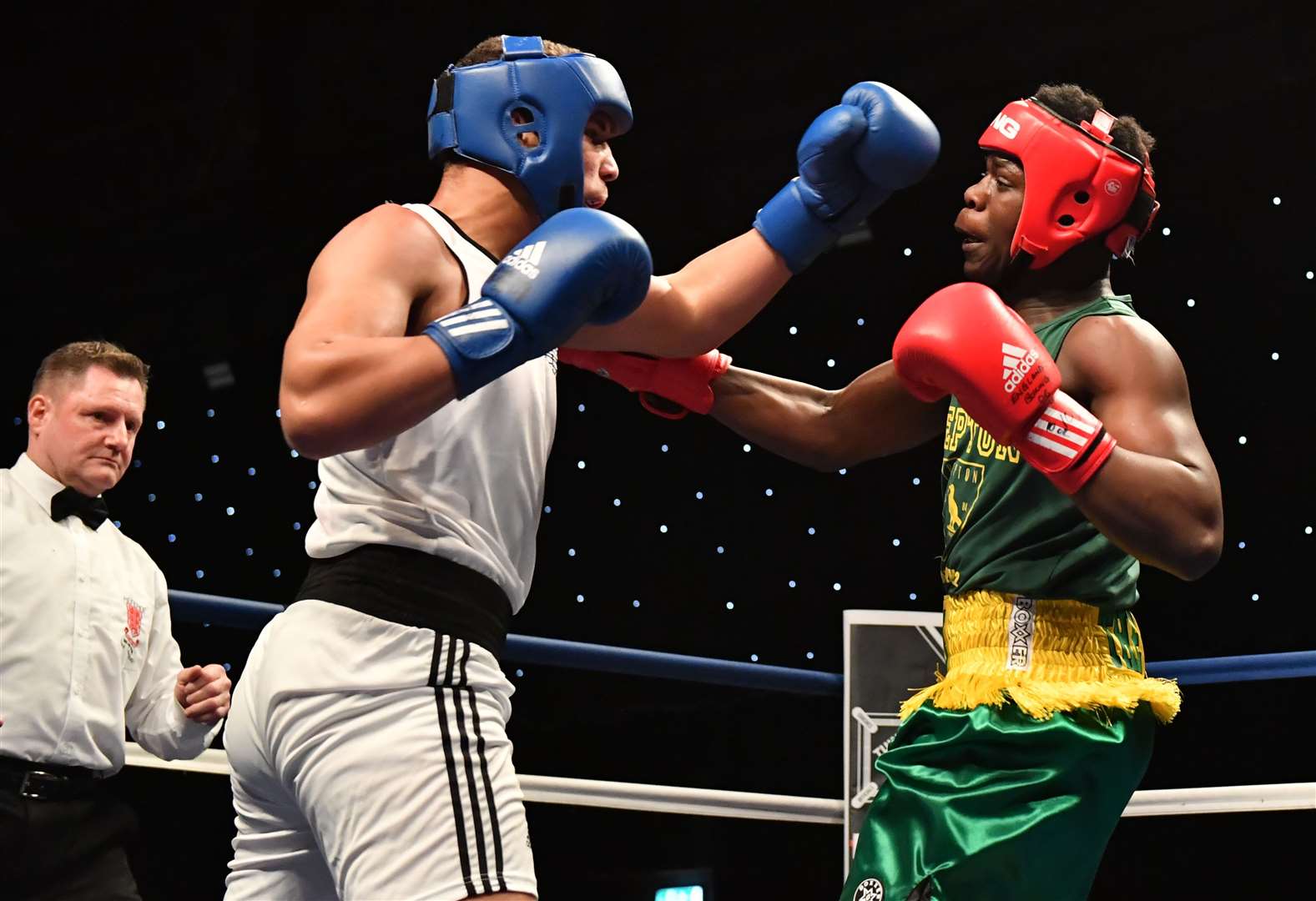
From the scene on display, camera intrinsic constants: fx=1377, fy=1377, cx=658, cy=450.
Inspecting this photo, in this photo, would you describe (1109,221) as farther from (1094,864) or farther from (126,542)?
(126,542)

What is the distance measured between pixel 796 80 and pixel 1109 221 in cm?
267

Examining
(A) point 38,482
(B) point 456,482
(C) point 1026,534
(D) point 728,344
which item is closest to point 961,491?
(C) point 1026,534

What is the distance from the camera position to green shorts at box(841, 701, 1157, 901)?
168 centimetres

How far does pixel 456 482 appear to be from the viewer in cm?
149

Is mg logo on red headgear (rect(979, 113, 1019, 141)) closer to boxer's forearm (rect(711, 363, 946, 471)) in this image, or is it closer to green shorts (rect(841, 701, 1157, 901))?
boxer's forearm (rect(711, 363, 946, 471))

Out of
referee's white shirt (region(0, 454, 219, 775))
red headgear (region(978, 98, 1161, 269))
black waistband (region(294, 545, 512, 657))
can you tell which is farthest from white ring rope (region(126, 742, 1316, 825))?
red headgear (region(978, 98, 1161, 269))

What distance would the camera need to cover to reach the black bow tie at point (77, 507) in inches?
99.7

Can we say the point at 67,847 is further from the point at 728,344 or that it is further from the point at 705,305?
the point at 728,344

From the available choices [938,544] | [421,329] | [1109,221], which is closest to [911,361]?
[1109,221]

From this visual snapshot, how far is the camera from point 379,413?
1.32 metres

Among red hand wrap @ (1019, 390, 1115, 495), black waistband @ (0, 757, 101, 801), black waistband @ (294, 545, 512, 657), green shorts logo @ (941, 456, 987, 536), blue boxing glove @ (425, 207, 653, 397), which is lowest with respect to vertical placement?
black waistband @ (0, 757, 101, 801)

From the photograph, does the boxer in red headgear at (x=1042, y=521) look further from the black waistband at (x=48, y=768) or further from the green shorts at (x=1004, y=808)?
the black waistband at (x=48, y=768)

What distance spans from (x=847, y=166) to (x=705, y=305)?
29 centimetres

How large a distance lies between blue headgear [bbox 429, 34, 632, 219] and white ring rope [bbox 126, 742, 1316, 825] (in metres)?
1.16
